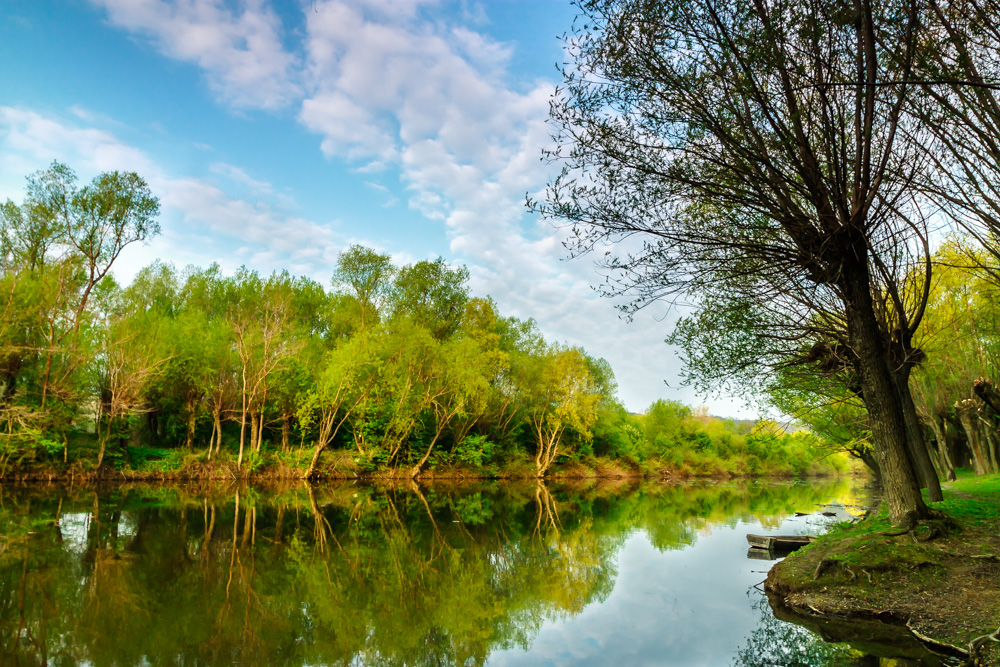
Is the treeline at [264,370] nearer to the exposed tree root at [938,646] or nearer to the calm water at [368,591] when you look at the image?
the calm water at [368,591]

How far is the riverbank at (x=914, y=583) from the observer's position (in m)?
7.55

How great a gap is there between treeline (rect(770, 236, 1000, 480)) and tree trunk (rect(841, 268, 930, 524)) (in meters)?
3.07

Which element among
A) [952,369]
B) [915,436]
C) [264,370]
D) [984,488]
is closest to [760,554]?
[915,436]

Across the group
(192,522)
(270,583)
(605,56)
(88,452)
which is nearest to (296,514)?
(192,522)

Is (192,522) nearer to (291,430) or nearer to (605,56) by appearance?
(605,56)

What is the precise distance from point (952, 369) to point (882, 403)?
17107 mm

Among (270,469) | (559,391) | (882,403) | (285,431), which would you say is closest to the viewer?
(882,403)

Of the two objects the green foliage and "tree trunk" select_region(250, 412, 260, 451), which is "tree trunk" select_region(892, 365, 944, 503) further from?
the green foliage

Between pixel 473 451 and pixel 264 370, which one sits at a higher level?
pixel 264 370

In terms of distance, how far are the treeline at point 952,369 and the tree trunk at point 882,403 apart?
3066mm

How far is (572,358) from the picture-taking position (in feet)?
145

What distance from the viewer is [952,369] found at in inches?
910

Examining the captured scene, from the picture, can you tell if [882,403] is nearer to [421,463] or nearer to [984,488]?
[984,488]

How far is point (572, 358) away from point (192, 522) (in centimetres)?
3132
